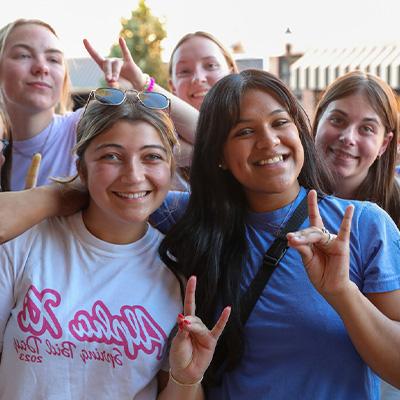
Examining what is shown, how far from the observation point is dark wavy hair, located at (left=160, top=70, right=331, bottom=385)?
186 centimetres

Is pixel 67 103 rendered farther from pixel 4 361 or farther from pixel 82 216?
pixel 4 361

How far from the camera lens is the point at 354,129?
2.60 m

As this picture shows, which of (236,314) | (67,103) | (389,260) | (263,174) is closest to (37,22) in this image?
(67,103)

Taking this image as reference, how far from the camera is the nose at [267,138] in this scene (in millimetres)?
1865

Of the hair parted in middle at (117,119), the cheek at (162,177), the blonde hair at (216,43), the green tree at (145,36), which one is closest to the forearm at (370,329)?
the cheek at (162,177)

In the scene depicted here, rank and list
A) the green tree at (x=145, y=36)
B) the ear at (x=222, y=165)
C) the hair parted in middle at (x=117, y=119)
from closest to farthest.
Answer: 1. the hair parted in middle at (x=117, y=119)
2. the ear at (x=222, y=165)
3. the green tree at (x=145, y=36)

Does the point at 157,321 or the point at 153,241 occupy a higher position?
the point at 153,241

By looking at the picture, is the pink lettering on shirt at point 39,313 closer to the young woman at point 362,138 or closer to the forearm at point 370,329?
the forearm at point 370,329

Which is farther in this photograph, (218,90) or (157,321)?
(218,90)

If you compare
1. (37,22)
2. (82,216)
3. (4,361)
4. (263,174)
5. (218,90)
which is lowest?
(4,361)

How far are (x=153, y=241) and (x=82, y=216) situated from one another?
0.88 ft

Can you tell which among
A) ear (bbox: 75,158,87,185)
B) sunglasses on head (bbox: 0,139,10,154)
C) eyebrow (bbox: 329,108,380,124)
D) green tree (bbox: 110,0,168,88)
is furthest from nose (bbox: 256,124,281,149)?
green tree (bbox: 110,0,168,88)

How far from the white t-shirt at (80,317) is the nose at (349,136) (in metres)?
1.16

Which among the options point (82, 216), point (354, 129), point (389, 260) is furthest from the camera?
point (354, 129)
